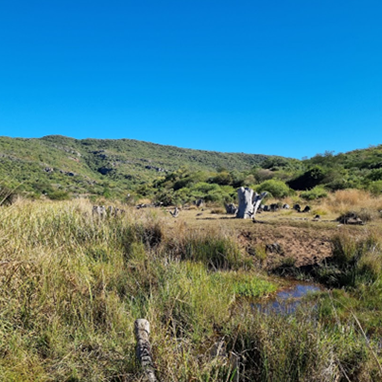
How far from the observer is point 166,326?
305cm

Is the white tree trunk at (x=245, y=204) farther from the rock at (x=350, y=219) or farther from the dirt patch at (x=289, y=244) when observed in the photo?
the rock at (x=350, y=219)

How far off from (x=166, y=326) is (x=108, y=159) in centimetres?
8469

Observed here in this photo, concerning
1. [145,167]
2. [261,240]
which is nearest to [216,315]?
[261,240]

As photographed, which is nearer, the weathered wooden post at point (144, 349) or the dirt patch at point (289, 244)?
the weathered wooden post at point (144, 349)

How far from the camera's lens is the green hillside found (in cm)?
5900

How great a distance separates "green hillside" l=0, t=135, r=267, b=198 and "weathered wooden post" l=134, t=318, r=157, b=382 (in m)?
51.4

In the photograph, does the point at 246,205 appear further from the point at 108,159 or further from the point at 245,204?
the point at 108,159

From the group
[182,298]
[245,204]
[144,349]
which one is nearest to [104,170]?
[245,204]

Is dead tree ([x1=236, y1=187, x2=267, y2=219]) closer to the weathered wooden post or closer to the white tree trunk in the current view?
the white tree trunk

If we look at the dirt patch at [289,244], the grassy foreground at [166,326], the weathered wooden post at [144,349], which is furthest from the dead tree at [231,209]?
the weathered wooden post at [144,349]

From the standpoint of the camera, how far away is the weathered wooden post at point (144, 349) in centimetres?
242

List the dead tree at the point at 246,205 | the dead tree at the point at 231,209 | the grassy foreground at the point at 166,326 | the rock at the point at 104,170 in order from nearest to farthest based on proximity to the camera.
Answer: the grassy foreground at the point at 166,326
the dead tree at the point at 246,205
the dead tree at the point at 231,209
the rock at the point at 104,170

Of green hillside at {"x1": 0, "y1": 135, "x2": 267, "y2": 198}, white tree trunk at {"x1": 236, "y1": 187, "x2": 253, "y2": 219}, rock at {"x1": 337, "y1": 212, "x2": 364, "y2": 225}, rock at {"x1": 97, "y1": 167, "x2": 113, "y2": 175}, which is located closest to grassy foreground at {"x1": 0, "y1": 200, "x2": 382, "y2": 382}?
rock at {"x1": 337, "y1": 212, "x2": 364, "y2": 225}

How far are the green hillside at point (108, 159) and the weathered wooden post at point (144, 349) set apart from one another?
169 feet
